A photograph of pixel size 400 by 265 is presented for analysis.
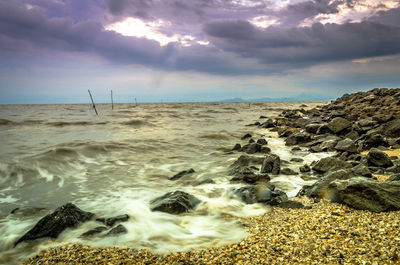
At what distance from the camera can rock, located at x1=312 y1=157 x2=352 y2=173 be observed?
19.3 ft

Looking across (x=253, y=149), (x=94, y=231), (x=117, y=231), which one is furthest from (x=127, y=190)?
(x=253, y=149)

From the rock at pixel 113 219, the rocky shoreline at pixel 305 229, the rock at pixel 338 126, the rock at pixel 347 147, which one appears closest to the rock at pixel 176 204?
the rocky shoreline at pixel 305 229

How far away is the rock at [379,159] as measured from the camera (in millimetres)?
5780

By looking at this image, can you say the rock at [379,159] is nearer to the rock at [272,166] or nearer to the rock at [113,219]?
the rock at [272,166]

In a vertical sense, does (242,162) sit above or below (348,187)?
below

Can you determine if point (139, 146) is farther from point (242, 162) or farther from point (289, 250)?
point (289, 250)

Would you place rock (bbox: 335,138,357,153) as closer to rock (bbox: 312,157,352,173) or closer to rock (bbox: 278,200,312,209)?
rock (bbox: 312,157,352,173)

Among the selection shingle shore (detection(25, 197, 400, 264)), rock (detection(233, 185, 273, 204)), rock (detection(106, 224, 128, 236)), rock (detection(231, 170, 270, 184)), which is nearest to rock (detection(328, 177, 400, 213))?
shingle shore (detection(25, 197, 400, 264))

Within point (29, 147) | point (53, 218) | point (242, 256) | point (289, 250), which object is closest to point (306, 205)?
point (289, 250)

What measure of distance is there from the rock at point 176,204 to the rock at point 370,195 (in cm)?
267

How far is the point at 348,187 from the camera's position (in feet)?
11.9

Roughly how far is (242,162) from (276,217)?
3696 millimetres

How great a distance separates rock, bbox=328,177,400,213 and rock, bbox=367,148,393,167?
270 centimetres

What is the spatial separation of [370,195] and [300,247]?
5.28ft
